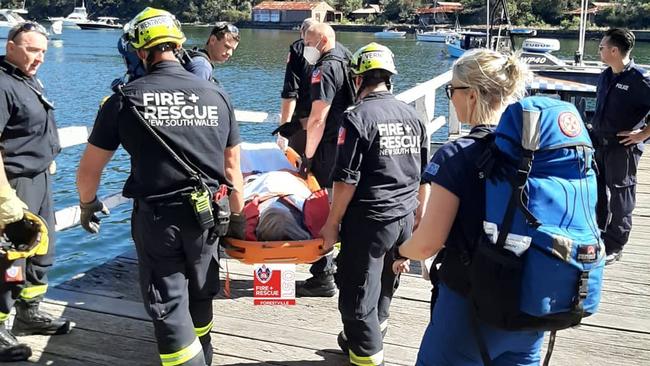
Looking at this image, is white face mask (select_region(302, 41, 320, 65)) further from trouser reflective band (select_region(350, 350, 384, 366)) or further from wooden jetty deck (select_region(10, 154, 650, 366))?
trouser reflective band (select_region(350, 350, 384, 366))

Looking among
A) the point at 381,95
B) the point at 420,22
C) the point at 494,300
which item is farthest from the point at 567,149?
the point at 420,22

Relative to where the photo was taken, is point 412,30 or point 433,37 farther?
point 412,30

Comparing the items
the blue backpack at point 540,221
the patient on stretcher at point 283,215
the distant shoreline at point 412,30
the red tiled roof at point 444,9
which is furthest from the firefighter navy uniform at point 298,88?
the red tiled roof at point 444,9

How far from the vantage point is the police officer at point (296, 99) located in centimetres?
519

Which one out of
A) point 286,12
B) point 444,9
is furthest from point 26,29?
point 286,12

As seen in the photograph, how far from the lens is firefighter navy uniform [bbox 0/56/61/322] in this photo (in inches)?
140

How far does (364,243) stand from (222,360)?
3.51 ft

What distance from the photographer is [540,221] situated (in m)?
2.06

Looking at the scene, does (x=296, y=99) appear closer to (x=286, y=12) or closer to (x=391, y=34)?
(x=391, y=34)

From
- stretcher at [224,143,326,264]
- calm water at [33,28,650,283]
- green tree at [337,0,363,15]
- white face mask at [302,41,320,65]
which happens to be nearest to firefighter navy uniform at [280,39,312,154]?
white face mask at [302,41,320,65]

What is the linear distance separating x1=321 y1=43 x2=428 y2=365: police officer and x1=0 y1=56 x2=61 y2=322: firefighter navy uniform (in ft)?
5.35

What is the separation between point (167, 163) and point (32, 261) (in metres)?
1.43

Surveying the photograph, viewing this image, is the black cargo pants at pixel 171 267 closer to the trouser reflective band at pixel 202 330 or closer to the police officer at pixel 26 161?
the trouser reflective band at pixel 202 330

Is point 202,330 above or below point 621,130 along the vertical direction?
below
